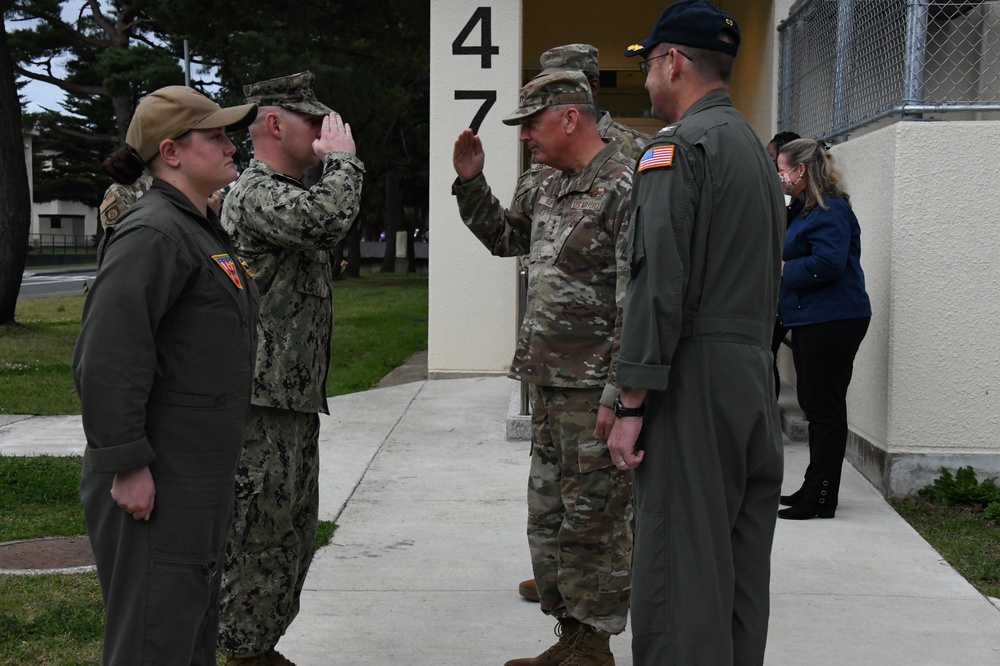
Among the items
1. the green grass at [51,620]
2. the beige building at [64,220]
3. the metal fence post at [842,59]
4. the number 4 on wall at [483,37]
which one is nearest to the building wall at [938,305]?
the metal fence post at [842,59]

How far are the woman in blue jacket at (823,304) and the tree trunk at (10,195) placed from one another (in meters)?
11.9

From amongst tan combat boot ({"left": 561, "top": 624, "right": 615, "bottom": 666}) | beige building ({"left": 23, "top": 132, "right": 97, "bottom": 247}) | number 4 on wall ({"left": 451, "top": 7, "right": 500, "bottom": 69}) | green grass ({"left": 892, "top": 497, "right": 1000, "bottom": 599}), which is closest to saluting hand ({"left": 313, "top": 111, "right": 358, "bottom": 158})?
tan combat boot ({"left": 561, "top": 624, "right": 615, "bottom": 666})

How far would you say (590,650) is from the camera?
3.78m

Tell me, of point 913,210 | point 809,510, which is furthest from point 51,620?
point 913,210

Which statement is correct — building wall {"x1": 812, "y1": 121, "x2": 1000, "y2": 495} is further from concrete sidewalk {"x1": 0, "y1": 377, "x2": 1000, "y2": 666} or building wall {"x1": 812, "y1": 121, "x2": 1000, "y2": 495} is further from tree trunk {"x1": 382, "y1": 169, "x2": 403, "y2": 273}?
tree trunk {"x1": 382, "y1": 169, "x2": 403, "y2": 273}

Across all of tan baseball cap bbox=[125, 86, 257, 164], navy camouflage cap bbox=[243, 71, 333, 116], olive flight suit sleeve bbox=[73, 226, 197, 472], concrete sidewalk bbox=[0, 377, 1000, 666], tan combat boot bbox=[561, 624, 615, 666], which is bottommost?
concrete sidewalk bbox=[0, 377, 1000, 666]

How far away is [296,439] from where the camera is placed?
3684mm

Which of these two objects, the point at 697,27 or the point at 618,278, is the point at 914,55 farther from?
the point at 697,27

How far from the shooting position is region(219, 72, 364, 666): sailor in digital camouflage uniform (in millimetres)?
3533

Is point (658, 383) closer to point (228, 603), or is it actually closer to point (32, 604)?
point (228, 603)

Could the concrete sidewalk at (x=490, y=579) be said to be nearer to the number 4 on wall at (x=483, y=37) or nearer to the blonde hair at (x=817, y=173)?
the blonde hair at (x=817, y=173)

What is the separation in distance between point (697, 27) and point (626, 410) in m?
1.07

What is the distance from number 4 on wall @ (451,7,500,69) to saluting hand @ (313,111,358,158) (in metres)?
6.75

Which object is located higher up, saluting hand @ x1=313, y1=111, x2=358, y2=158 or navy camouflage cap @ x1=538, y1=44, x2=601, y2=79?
navy camouflage cap @ x1=538, y1=44, x2=601, y2=79
